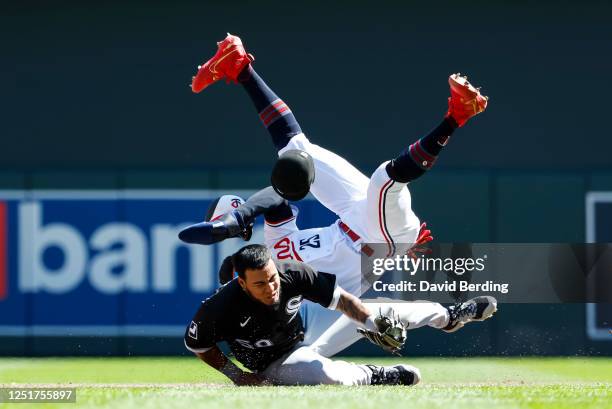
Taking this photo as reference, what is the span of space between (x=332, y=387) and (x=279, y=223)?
49.6 inches

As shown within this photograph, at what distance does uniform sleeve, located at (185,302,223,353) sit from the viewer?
5586mm

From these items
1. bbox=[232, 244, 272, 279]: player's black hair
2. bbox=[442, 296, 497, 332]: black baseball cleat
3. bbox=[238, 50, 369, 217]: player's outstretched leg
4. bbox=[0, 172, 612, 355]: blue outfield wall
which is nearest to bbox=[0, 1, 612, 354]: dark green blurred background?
bbox=[0, 172, 612, 355]: blue outfield wall

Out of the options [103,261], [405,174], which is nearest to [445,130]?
[405,174]

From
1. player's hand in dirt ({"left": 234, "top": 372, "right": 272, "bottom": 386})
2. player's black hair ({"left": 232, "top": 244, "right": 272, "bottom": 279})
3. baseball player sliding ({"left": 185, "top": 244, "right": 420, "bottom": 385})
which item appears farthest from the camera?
player's hand in dirt ({"left": 234, "top": 372, "right": 272, "bottom": 386})

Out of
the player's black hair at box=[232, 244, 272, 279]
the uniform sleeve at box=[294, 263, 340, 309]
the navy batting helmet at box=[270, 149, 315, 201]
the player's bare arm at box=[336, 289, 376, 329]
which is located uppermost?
the navy batting helmet at box=[270, 149, 315, 201]

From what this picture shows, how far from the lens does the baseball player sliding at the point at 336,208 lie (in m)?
5.62

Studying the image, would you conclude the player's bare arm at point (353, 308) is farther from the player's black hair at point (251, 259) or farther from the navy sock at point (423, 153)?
the navy sock at point (423, 153)

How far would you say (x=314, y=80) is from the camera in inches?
391

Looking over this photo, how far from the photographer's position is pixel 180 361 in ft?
28.6

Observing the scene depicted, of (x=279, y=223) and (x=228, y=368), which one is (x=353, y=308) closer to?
(x=228, y=368)

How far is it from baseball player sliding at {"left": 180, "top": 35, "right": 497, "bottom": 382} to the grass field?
1.65 feet

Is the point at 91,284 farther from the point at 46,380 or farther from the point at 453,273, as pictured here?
the point at 453,273

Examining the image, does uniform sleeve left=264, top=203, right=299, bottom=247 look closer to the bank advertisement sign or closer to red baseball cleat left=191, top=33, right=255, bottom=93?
red baseball cleat left=191, top=33, right=255, bottom=93

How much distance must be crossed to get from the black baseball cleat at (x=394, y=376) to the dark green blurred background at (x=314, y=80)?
12.8 feet
